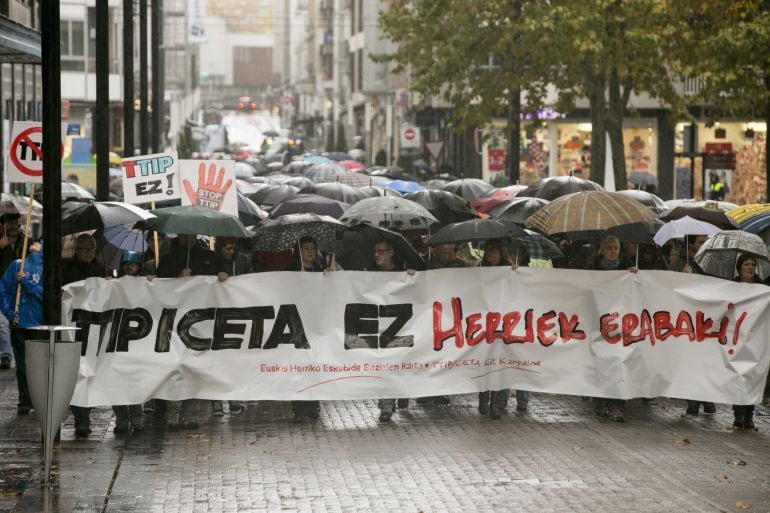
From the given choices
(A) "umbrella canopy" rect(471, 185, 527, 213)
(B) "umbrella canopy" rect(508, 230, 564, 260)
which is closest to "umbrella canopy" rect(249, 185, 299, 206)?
(A) "umbrella canopy" rect(471, 185, 527, 213)

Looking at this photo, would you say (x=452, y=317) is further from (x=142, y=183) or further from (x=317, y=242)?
(x=142, y=183)

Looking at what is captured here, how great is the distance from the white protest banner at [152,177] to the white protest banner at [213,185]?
799mm

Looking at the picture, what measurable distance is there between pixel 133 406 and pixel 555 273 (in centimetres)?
411

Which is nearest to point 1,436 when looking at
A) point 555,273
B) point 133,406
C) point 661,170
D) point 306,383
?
point 133,406

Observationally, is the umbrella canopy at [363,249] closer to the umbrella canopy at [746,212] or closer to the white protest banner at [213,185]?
the white protest banner at [213,185]

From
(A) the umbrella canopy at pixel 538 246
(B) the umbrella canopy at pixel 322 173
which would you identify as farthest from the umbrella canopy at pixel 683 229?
(B) the umbrella canopy at pixel 322 173

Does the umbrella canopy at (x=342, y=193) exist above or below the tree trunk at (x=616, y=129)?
below

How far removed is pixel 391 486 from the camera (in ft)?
35.3

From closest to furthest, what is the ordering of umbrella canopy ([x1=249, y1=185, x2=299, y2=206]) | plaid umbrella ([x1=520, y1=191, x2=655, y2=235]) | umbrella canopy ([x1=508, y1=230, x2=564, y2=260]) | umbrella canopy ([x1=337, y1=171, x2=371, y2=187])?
plaid umbrella ([x1=520, y1=191, x2=655, y2=235])
umbrella canopy ([x1=508, y1=230, x2=564, y2=260])
umbrella canopy ([x1=249, y1=185, x2=299, y2=206])
umbrella canopy ([x1=337, y1=171, x2=371, y2=187])

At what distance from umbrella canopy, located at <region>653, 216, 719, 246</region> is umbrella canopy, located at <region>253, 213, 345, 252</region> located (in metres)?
3.79

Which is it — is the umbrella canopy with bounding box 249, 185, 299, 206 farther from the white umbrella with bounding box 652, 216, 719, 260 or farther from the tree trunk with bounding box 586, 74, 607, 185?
the tree trunk with bounding box 586, 74, 607, 185

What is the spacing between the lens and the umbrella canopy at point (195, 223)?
13703 mm

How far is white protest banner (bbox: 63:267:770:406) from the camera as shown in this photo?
43.4ft

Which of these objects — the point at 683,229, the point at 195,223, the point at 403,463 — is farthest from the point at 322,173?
the point at 403,463
